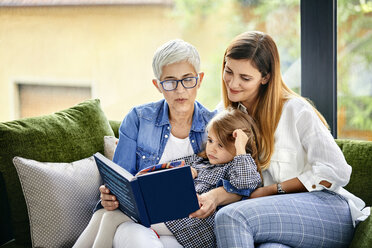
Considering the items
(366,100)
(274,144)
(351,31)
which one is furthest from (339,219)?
(351,31)

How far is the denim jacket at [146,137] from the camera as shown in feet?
7.13

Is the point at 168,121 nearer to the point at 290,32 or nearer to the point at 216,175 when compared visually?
the point at 216,175

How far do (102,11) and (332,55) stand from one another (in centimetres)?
153

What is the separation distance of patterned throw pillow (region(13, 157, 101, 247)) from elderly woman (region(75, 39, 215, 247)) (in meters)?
0.23

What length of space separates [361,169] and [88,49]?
6.36 feet

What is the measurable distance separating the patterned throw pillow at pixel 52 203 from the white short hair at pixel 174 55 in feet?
2.15

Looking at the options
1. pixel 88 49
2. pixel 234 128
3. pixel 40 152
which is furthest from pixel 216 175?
pixel 88 49

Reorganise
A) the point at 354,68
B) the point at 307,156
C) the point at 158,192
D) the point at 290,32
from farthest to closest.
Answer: the point at 290,32, the point at 354,68, the point at 307,156, the point at 158,192

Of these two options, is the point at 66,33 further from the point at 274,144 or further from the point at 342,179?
the point at 342,179

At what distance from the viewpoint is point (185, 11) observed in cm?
309

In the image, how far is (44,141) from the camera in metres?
2.26

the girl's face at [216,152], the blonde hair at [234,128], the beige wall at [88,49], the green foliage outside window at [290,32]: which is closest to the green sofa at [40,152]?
the green foliage outside window at [290,32]

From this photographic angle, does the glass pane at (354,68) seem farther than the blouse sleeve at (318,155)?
Yes

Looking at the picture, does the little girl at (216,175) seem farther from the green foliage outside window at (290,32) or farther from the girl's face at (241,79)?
the green foliage outside window at (290,32)
